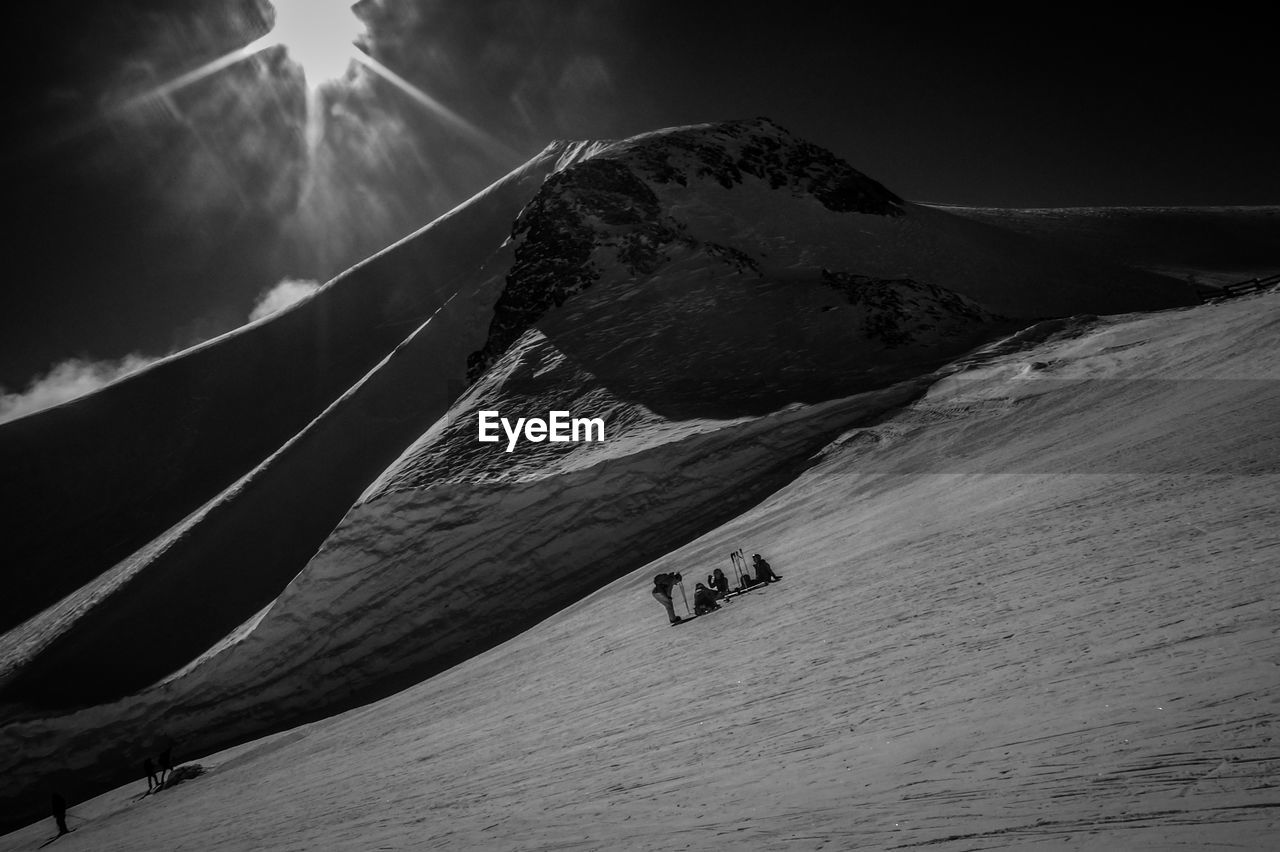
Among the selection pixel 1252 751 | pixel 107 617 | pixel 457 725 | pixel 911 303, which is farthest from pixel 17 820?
pixel 911 303

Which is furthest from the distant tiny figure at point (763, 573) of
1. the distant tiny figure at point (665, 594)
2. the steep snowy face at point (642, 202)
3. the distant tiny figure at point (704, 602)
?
the steep snowy face at point (642, 202)

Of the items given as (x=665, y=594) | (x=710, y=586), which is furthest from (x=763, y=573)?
(x=665, y=594)

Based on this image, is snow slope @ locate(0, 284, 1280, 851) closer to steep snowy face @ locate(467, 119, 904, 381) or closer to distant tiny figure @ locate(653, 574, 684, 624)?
distant tiny figure @ locate(653, 574, 684, 624)

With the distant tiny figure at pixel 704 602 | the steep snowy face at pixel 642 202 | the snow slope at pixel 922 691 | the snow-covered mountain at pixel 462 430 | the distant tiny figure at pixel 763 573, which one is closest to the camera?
the snow slope at pixel 922 691

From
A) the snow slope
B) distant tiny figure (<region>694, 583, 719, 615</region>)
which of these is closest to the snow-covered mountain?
the snow slope

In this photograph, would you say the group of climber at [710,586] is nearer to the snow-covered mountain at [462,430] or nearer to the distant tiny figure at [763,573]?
the distant tiny figure at [763,573]

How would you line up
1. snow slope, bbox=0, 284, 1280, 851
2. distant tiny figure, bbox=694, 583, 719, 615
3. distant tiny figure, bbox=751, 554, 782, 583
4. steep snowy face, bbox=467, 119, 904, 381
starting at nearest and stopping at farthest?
1. snow slope, bbox=0, 284, 1280, 851
2. distant tiny figure, bbox=694, 583, 719, 615
3. distant tiny figure, bbox=751, 554, 782, 583
4. steep snowy face, bbox=467, 119, 904, 381
